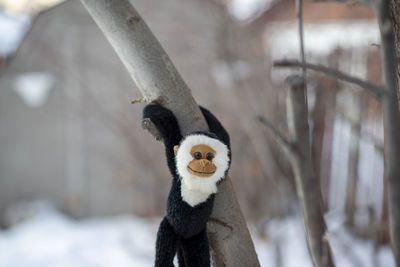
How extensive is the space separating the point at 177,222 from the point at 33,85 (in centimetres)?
362

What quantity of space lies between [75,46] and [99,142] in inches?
36.9

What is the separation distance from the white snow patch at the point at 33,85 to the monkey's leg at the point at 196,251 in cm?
357

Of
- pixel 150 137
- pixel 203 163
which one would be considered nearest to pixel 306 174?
pixel 203 163

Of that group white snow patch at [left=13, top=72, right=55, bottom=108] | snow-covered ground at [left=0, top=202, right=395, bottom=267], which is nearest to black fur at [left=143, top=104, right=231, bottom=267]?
snow-covered ground at [left=0, top=202, right=395, bottom=267]

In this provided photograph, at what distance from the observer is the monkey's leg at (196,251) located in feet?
2.10

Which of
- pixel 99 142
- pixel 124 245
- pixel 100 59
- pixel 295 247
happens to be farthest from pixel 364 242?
pixel 100 59

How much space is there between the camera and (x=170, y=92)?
680 mm

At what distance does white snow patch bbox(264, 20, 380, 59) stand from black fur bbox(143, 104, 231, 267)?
7.26 ft

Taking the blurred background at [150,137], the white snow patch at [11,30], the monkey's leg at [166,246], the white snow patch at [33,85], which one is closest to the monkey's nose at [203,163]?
the monkey's leg at [166,246]

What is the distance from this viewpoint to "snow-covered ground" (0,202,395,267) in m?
2.60

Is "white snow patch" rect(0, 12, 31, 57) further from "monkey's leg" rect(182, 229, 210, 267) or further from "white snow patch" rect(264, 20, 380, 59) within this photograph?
"monkey's leg" rect(182, 229, 210, 267)

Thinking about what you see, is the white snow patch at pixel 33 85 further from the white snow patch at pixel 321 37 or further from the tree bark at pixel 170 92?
the tree bark at pixel 170 92

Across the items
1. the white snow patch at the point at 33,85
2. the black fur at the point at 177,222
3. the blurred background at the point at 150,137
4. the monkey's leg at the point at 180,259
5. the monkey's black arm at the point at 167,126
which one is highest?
the white snow patch at the point at 33,85

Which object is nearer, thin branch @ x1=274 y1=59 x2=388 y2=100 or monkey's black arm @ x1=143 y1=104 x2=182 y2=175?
thin branch @ x1=274 y1=59 x2=388 y2=100
